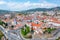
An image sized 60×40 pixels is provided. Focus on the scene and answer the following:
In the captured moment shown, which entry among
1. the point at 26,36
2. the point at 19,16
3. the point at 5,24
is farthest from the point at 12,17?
the point at 26,36

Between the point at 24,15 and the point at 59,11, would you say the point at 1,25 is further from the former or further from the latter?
the point at 59,11

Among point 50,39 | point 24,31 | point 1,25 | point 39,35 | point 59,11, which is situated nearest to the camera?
point 50,39

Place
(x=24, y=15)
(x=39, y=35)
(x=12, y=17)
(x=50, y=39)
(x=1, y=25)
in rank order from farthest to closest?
1. (x=24, y=15)
2. (x=12, y=17)
3. (x=1, y=25)
4. (x=39, y=35)
5. (x=50, y=39)

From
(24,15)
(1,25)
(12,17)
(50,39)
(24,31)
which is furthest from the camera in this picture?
(24,15)

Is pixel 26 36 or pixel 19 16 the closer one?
pixel 26 36

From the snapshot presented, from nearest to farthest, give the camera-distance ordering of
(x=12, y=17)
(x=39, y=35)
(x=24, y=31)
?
1. (x=39, y=35)
2. (x=24, y=31)
3. (x=12, y=17)

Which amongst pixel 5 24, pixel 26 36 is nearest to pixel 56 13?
pixel 5 24

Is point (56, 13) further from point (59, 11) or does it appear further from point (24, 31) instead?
point (24, 31)

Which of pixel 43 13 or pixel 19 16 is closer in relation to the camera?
pixel 19 16
